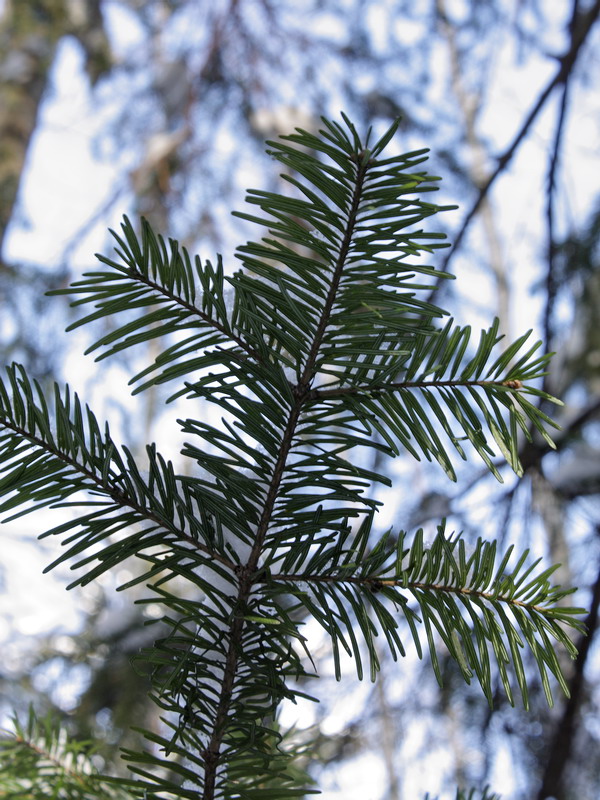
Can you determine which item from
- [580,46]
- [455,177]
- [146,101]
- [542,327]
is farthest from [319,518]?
[146,101]

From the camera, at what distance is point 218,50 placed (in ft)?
11.9

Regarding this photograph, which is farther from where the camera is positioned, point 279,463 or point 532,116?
point 532,116

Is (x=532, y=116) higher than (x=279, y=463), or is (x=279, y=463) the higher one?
(x=532, y=116)

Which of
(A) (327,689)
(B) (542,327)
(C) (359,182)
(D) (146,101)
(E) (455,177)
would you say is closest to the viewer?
(C) (359,182)

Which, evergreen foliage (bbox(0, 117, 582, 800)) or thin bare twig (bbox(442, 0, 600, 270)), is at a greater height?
thin bare twig (bbox(442, 0, 600, 270))

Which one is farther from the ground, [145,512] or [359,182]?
[359,182]

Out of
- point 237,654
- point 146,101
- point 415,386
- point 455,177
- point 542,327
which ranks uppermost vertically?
point 146,101

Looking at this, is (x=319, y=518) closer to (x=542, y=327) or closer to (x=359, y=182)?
(x=359, y=182)

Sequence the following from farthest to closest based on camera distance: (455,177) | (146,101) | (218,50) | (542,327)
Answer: (146,101), (218,50), (455,177), (542,327)

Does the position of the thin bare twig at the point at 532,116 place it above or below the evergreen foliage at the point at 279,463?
above

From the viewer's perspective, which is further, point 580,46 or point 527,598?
point 580,46

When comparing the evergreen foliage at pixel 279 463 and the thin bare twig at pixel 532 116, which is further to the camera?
the thin bare twig at pixel 532 116

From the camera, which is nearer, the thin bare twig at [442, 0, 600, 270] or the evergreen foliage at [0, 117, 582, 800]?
the evergreen foliage at [0, 117, 582, 800]

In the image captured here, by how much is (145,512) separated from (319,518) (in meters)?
0.10
